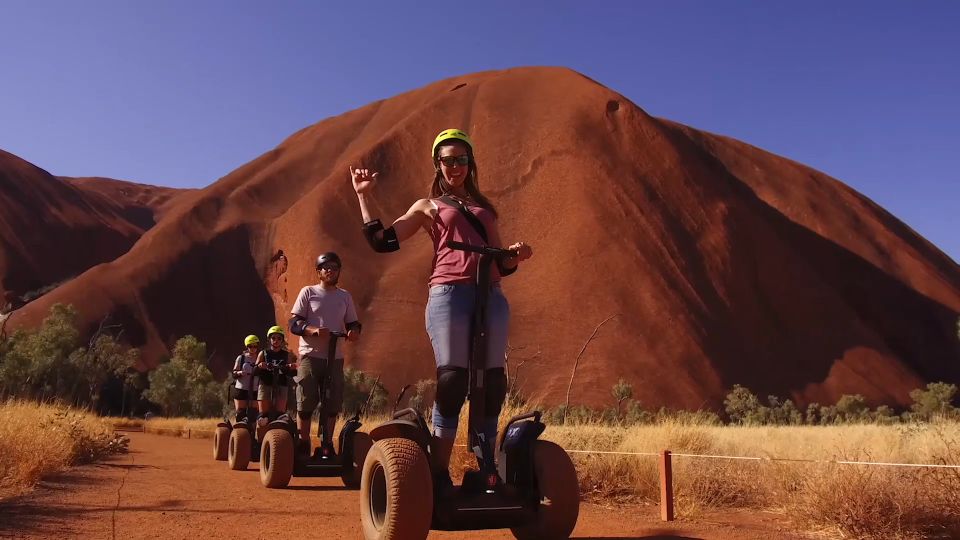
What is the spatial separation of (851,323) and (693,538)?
58005 millimetres

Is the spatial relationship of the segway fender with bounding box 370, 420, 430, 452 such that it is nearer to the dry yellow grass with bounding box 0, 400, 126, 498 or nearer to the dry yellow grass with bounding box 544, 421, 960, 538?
the dry yellow grass with bounding box 544, 421, 960, 538

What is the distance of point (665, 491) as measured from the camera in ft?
17.8

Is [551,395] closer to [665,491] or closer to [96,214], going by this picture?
[665,491]

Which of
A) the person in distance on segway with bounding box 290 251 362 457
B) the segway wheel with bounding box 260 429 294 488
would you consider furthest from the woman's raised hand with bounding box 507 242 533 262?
the segway wheel with bounding box 260 429 294 488

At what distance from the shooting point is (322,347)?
24.3 feet

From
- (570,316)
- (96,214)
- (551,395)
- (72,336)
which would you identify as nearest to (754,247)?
(570,316)

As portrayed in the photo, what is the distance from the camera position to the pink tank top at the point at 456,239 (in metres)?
3.81

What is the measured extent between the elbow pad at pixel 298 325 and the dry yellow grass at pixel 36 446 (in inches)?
108

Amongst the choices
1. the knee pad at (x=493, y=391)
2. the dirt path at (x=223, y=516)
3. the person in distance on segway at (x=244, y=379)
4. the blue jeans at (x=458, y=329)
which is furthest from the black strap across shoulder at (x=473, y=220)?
the person in distance on segway at (x=244, y=379)

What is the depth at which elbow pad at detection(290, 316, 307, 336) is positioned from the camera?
7.21m

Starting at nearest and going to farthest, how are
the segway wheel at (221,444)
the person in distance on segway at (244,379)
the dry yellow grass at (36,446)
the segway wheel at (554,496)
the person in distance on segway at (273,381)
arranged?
the segway wheel at (554,496) → the dry yellow grass at (36,446) → the person in distance on segway at (273,381) → the segway wheel at (221,444) → the person in distance on segway at (244,379)

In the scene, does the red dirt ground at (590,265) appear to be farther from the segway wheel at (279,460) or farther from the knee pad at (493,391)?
the knee pad at (493,391)

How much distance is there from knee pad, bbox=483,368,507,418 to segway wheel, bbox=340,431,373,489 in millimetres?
3828

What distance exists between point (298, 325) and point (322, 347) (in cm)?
34
